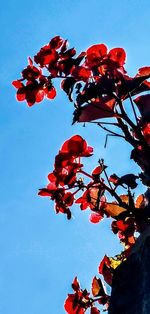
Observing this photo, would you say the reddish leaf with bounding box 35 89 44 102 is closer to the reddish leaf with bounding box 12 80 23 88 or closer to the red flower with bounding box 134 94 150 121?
the reddish leaf with bounding box 12 80 23 88

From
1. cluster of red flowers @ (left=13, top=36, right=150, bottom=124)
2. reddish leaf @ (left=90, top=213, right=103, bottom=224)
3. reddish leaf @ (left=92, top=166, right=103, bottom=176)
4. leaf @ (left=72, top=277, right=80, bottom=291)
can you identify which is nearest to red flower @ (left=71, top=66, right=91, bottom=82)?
cluster of red flowers @ (left=13, top=36, right=150, bottom=124)

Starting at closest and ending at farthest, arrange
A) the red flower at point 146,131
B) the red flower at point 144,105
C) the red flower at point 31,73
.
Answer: the red flower at point 144,105
the red flower at point 146,131
the red flower at point 31,73

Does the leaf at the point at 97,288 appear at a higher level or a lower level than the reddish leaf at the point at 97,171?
lower

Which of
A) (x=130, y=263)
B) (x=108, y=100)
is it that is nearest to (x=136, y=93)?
(x=108, y=100)

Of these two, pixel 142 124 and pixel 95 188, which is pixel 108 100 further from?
pixel 95 188

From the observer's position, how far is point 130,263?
213 cm

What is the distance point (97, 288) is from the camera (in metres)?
2.46

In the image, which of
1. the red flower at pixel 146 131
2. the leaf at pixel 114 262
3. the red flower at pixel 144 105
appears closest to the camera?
the red flower at pixel 144 105

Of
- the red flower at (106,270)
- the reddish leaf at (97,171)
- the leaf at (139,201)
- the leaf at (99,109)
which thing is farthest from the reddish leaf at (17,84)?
the red flower at (106,270)

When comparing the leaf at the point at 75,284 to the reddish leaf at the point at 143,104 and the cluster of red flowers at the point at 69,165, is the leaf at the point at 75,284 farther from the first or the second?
the reddish leaf at the point at 143,104

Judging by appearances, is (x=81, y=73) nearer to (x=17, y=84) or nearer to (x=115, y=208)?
(x=17, y=84)

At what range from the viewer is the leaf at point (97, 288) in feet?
8.04

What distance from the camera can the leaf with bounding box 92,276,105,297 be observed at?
2.45m

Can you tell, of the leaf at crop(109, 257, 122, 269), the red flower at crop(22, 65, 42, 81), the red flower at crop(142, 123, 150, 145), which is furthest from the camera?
the leaf at crop(109, 257, 122, 269)
